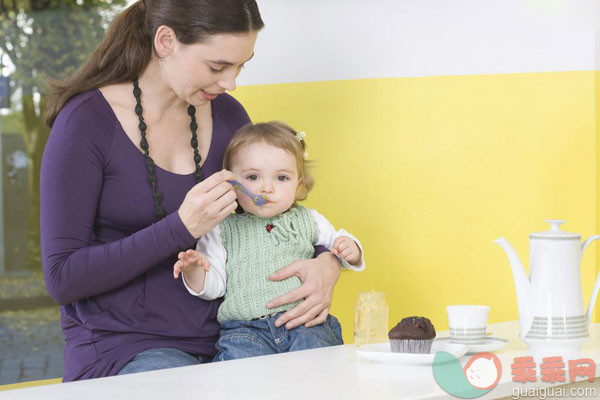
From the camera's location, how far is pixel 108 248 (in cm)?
207

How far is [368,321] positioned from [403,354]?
50 cm

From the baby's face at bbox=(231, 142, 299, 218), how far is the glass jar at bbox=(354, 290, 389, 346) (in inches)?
14.8

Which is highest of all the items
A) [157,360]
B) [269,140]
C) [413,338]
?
[269,140]

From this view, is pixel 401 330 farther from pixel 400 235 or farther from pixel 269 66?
pixel 269 66

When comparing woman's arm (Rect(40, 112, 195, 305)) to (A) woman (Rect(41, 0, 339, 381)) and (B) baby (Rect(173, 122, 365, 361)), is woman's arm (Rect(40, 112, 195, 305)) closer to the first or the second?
(A) woman (Rect(41, 0, 339, 381))

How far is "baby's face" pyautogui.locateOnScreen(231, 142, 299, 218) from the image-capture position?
7.57 ft

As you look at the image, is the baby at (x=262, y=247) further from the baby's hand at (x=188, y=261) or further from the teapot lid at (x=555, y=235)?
the teapot lid at (x=555, y=235)

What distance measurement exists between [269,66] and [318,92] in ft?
0.86

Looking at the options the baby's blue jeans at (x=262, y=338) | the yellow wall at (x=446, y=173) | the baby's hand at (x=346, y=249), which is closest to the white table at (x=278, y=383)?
the baby's blue jeans at (x=262, y=338)

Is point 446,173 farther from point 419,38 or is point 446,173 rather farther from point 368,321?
point 368,321

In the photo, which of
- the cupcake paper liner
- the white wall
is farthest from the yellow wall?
the cupcake paper liner

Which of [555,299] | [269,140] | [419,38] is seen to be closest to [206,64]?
[269,140]

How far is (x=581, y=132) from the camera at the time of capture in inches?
141

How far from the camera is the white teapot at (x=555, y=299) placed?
5.68 ft
